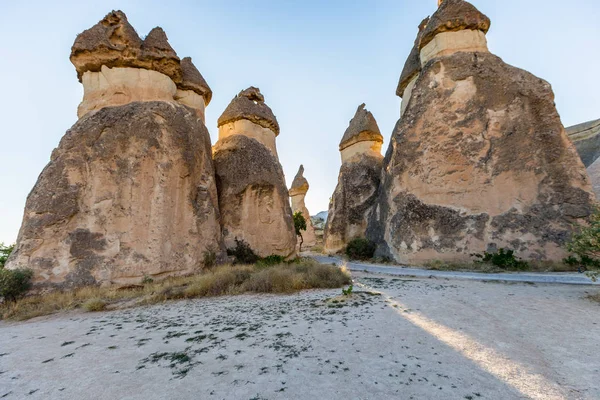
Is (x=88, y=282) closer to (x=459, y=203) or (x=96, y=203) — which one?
(x=96, y=203)

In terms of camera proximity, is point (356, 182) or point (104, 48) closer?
point (104, 48)

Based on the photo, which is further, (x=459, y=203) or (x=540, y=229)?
(x=459, y=203)

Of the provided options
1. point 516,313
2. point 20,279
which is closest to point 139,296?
point 20,279

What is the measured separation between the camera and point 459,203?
952 cm

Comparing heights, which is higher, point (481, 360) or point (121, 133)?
point (121, 133)

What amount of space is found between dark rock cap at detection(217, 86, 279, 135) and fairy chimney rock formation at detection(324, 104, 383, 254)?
226 inches

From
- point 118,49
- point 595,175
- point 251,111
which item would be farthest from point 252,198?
point 595,175

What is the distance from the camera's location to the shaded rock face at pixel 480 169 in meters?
8.50

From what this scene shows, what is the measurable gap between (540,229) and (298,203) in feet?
62.9

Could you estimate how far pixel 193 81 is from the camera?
34.0 feet

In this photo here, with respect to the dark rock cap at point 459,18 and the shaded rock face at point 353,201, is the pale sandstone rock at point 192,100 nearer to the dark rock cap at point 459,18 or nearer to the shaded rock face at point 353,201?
the shaded rock face at point 353,201

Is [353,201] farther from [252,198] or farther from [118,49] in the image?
[118,49]

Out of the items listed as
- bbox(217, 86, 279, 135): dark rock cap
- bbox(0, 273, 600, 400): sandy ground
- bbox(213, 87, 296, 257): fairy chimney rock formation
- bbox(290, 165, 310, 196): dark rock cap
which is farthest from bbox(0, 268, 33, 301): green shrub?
bbox(290, 165, 310, 196): dark rock cap

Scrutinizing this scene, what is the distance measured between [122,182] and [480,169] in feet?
36.1
